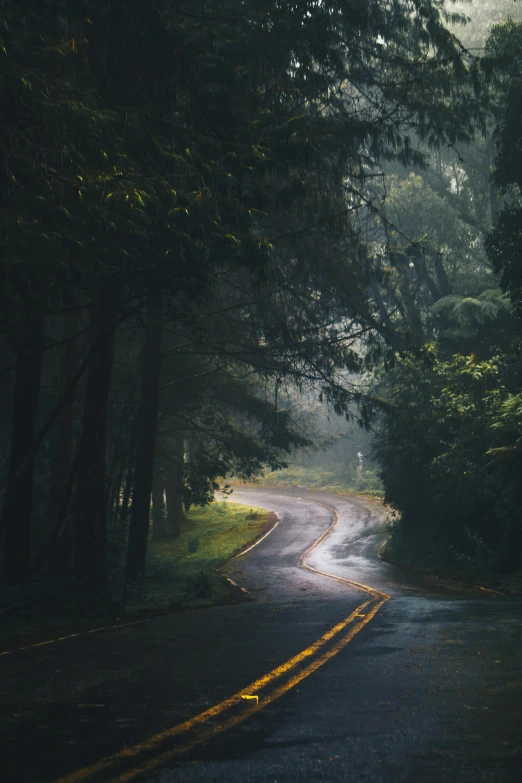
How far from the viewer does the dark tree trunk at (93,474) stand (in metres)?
16.9

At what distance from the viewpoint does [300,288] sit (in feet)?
78.8

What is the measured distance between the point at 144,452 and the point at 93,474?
5244 millimetres

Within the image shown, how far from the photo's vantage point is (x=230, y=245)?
11.2 meters

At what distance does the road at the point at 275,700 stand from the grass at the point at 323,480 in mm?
56133

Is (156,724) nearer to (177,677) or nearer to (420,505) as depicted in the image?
(177,677)

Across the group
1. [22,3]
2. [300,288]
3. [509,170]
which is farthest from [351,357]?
[22,3]

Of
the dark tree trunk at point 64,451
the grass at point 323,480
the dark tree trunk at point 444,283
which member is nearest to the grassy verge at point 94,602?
the dark tree trunk at point 64,451

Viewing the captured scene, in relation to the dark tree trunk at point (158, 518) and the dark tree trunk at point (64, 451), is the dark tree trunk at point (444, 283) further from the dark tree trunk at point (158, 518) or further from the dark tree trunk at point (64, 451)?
the dark tree trunk at point (64, 451)

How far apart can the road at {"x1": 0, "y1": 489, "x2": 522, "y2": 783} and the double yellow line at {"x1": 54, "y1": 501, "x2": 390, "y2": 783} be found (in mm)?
14

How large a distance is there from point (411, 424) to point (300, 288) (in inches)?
374

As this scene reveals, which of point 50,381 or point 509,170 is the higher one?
point 509,170

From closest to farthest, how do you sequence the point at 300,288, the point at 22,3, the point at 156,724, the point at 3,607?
the point at 156,724
the point at 22,3
the point at 3,607
the point at 300,288

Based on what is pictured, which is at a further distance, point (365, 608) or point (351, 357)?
point (351, 357)

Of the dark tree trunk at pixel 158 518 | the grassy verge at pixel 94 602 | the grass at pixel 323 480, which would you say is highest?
the grass at pixel 323 480
